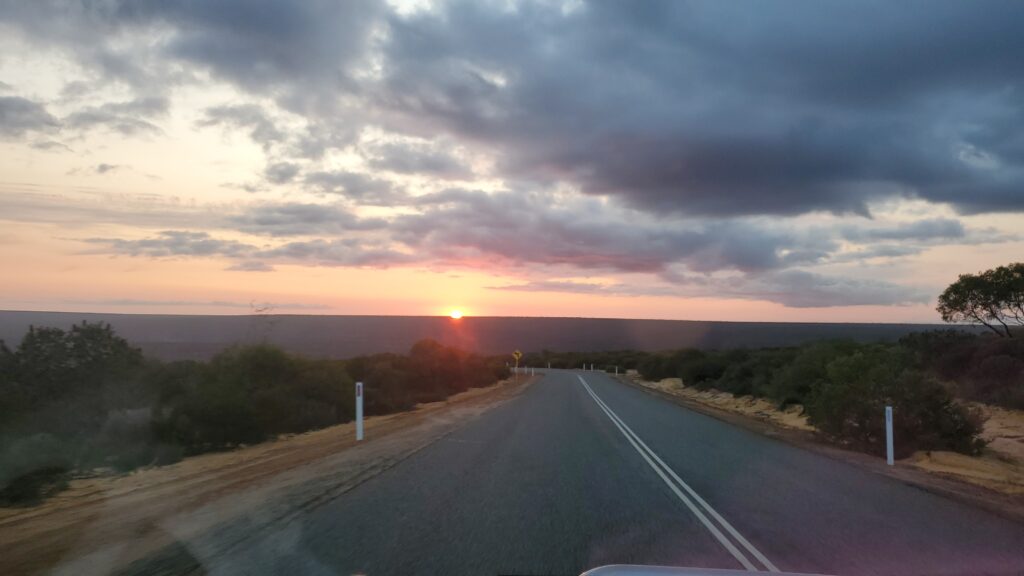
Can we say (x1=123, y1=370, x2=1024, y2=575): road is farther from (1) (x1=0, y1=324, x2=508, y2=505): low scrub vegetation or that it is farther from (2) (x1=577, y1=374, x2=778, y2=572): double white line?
(1) (x1=0, y1=324, x2=508, y2=505): low scrub vegetation

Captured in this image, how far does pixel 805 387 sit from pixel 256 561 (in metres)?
26.9

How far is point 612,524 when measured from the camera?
8219 mm

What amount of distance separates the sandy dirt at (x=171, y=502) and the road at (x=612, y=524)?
1.55ft

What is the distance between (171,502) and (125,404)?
1037cm

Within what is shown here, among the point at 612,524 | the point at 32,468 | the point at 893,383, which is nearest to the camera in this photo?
the point at 612,524

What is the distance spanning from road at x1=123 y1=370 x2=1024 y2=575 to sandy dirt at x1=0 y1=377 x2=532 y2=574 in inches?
18.6

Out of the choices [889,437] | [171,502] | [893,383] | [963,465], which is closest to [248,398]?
[171,502]

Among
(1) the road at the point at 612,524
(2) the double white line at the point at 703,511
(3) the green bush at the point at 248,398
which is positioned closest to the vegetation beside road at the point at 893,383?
(1) the road at the point at 612,524

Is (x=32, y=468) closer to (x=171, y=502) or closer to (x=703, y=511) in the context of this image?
(x=171, y=502)

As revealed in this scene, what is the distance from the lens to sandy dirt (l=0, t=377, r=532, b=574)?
729 centimetres

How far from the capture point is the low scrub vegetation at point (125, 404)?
47.4ft

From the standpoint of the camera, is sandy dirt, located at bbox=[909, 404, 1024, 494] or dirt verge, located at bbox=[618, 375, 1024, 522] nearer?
dirt verge, located at bbox=[618, 375, 1024, 522]

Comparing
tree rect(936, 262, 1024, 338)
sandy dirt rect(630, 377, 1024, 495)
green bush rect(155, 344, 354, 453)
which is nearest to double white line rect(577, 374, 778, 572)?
sandy dirt rect(630, 377, 1024, 495)

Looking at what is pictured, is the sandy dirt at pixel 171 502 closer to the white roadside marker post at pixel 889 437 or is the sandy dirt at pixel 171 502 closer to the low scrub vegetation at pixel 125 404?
the low scrub vegetation at pixel 125 404
